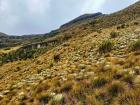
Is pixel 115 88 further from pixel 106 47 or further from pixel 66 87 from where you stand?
pixel 106 47

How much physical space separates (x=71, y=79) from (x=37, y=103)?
6.65 feet

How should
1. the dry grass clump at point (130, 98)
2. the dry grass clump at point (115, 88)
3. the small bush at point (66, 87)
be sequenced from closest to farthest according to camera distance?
A: 1. the dry grass clump at point (130, 98)
2. the dry grass clump at point (115, 88)
3. the small bush at point (66, 87)

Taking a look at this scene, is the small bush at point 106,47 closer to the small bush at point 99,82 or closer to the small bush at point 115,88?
the small bush at point 99,82

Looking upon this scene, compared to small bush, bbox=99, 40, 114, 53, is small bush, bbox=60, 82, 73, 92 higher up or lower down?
lower down

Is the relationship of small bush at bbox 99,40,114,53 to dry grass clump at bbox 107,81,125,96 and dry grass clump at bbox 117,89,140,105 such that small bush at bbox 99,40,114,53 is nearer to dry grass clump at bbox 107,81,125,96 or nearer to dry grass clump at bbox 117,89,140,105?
dry grass clump at bbox 107,81,125,96

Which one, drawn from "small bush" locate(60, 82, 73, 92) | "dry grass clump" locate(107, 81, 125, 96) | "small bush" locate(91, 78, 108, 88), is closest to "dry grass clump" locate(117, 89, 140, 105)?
"dry grass clump" locate(107, 81, 125, 96)

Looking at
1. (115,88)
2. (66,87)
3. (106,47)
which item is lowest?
(66,87)

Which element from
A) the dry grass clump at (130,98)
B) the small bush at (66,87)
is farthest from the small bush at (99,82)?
the dry grass clump at (130,98)

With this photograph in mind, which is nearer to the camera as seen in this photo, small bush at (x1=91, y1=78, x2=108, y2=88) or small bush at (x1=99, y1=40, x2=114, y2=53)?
small bush at (x1=91, y1=78, x2=108, y2=88)

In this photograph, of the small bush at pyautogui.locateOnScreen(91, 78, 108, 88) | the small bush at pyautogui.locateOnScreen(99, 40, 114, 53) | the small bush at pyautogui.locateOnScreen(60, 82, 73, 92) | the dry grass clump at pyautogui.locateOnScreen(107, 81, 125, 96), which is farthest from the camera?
the small bush at pyautogui.locateOnScreen(99, 40, 114, 53)

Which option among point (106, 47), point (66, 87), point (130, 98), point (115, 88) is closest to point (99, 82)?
point (115, 88)

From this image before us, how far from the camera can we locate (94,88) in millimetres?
10383

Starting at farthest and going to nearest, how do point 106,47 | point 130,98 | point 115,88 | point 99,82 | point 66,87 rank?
point 106,47 → point 66,87 → point 99,82 → point 115,88 → point 130,98

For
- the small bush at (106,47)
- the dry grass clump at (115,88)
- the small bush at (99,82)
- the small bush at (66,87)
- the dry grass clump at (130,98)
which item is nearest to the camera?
the dry grass clump at (130,98)
